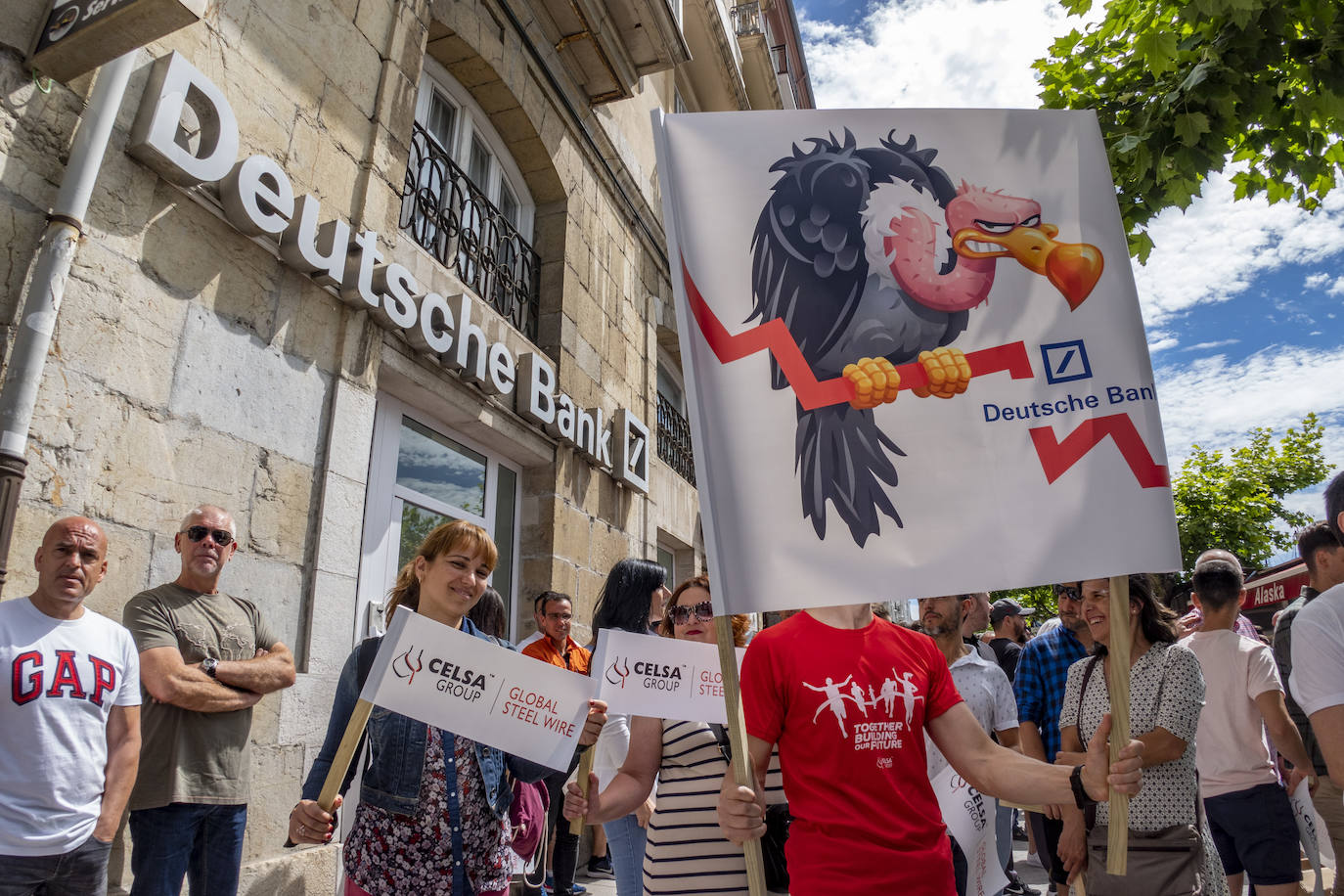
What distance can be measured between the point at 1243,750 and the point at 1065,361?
8.08 feet

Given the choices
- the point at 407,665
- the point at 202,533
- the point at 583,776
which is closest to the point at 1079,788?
the point at 583,776

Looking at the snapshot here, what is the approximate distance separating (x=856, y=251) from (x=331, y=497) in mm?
3215

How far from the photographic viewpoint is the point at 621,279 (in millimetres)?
8922

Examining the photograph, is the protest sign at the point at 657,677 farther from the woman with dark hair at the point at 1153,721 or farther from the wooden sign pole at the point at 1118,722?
the woman with dark hair at the point at 1153,721

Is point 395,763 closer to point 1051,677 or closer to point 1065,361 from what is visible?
point 1065,361

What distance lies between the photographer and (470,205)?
21.8 feet

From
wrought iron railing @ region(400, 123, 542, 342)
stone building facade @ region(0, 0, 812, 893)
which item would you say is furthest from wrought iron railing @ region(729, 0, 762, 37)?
wrought iron railing @ region(400, 123, 542, 342)

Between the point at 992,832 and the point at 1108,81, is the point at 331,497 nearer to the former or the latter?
the point at 992,832

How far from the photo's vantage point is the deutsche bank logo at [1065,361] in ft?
6.79

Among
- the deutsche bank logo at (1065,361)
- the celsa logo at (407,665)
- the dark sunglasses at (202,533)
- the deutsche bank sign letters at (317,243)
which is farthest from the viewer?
the deutsche bank sign letters at (317,243)

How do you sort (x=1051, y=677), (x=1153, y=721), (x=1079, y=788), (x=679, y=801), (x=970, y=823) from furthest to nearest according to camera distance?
(x=1051, y=677) < (x=970, y=823) < (x=1153, y=721) < (x=679, y=801) < (x=1079, y=788)

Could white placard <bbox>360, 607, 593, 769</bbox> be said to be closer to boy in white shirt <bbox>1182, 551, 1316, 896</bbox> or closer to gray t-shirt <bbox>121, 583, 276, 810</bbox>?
gray t-shirt <bbox>121, 583, 276, 810</bbox>

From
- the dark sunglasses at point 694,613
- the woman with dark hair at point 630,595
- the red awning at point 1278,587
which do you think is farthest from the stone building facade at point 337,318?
the red awning at point 1278,587

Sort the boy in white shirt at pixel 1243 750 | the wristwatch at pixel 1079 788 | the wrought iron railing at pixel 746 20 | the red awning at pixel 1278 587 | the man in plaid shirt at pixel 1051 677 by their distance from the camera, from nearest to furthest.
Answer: the wristwatch at pixel 1079 788 < the boy in white shirt at pixel 1243 750 < the man in plaid shirt at pixel 1051 677 < the red awning at pixel 1278 587 < the wrought iron railing at pixel 746 20
